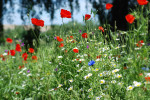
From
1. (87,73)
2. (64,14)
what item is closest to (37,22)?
(64,14)

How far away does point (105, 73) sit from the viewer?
213cm

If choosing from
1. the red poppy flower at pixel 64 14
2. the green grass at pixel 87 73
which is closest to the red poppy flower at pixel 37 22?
the green grass at pixel 87 73

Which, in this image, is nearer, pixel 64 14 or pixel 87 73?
pixel 87 73

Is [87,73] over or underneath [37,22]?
underneath

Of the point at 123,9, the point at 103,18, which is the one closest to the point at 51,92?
the point at 103,18

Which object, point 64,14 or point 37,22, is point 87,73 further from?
point 37,22

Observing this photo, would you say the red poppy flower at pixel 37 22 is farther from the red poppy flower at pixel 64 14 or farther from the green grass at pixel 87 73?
the red poppy flower at pixel 64 14

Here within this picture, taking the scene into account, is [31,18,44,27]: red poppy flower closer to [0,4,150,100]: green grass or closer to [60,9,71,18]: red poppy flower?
[0,4,150,100]: green grass

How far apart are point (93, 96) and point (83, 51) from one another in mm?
678

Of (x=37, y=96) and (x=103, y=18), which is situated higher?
(x=103, y=18)

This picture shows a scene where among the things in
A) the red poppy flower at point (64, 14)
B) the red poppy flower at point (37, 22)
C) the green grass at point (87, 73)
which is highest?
the red poppy flower at point (64, 14)

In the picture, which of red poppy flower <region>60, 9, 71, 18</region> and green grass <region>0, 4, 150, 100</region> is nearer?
green grass <region>0, 4, 150, 100</region>

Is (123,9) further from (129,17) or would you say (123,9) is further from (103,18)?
(129,17)

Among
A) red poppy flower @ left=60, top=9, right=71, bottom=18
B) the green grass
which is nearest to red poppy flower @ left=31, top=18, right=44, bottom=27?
the green grass
